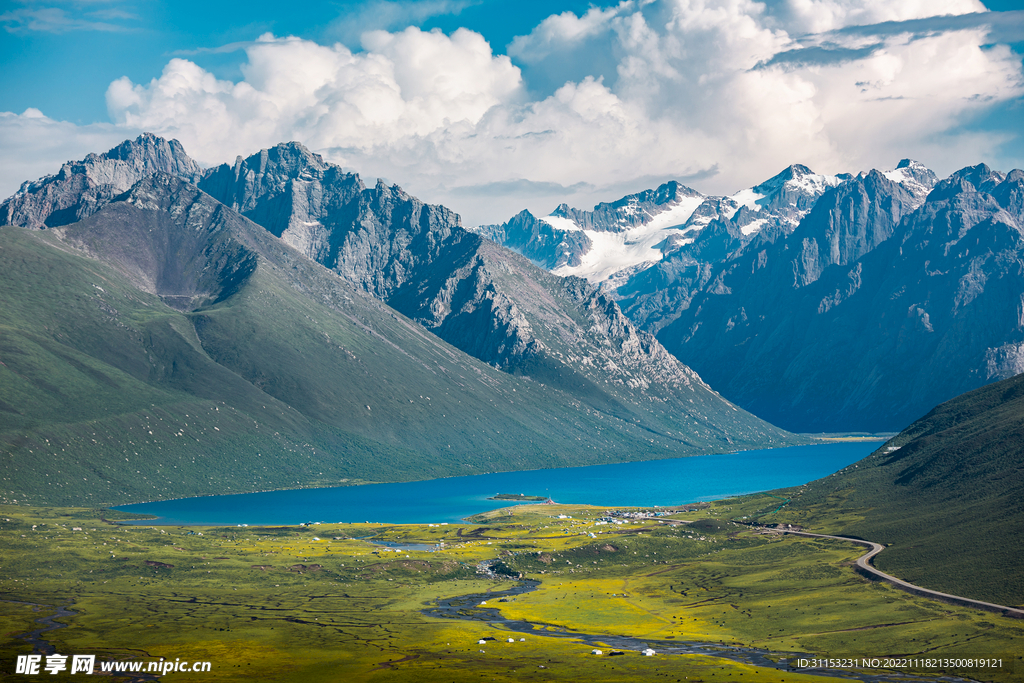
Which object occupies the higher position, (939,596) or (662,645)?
(939,596)

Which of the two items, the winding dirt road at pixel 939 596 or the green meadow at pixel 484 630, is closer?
the green meadow at pixel 484 630

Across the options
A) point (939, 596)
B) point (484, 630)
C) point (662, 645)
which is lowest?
point (662, 645)

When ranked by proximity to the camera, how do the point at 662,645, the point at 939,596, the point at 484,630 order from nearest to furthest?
the point at 662,645, the point at 484,630, the point at 939,596

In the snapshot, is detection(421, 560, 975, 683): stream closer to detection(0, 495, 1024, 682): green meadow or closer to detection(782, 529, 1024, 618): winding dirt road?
detection(0, 495, 1024, 682): green meadow

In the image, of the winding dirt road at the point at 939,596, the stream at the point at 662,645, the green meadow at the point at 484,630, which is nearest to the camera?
the stream at the point at 662,645

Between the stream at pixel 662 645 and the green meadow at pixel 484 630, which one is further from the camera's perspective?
the green meadow at pixel 484 630

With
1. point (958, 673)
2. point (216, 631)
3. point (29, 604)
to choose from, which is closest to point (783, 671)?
point (958, 673)

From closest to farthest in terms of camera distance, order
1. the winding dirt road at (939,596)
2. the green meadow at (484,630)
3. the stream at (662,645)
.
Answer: the stream at (662,645) < the green meadow at (484,630) < the winding dirt road at (939,596)

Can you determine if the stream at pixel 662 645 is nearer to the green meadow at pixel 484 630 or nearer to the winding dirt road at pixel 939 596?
the green meadow at pixel 484 630

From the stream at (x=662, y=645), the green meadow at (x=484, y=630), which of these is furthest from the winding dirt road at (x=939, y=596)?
Result: the stream at (x=662, y=645)

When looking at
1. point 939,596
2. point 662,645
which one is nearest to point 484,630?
point 662,645

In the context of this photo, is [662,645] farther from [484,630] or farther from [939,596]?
[939,596]

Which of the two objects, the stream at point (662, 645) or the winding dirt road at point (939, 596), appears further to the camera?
the winding dirt road at point (939, 596)
